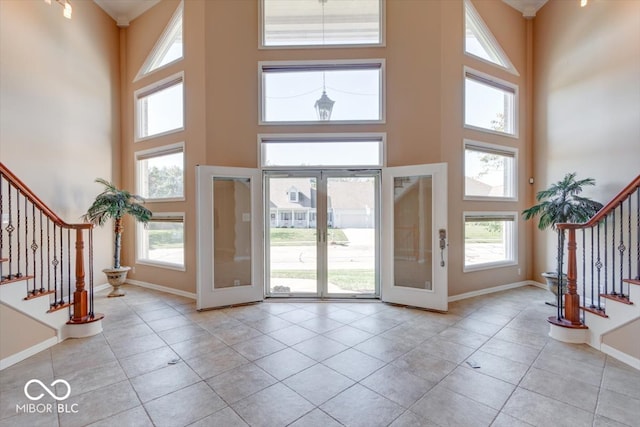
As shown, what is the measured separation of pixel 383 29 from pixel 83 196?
18.6 ft

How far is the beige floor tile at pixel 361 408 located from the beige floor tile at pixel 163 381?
121 cm

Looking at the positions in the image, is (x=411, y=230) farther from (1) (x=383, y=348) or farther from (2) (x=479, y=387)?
(2) (x=479, y=387)

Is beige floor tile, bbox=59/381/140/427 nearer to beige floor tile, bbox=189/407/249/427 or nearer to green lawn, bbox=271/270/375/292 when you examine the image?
beige floor tile, bbox=189/407/249/427

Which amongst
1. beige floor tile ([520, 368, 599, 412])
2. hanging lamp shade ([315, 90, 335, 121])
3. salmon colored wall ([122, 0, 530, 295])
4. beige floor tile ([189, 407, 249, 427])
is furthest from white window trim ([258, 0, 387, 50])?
beige floor tile ([189, 407, 249, 427])

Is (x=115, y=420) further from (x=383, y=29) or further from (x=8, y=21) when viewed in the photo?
(x=383, y=29)

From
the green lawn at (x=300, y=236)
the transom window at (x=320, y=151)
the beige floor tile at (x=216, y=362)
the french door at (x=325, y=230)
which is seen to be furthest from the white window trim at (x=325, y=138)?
the beige floor tile at (x=216, y=362)

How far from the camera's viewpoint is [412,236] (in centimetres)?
444

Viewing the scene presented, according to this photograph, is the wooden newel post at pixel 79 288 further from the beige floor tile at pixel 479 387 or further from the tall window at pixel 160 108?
the beige floor tile at pixel 479 387

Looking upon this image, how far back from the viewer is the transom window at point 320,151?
4.57 meters

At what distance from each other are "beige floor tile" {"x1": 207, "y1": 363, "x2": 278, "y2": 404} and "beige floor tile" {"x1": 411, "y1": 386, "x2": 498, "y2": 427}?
120 centimetres

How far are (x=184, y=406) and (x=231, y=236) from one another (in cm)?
269

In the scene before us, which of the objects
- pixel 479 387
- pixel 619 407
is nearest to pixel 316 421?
pixel 479 387

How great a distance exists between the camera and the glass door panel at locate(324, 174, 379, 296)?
4633mm

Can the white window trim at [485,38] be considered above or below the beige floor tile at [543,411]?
above
